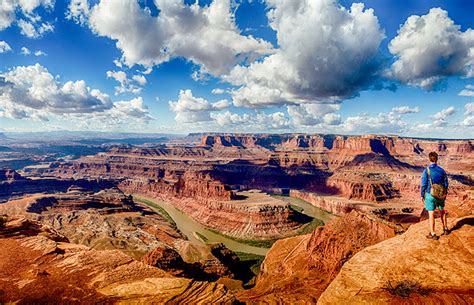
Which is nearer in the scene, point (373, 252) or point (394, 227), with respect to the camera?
point (373, 252)

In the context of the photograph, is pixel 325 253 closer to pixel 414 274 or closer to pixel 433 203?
pixel 433 203

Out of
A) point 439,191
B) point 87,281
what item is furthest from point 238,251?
point 439,191

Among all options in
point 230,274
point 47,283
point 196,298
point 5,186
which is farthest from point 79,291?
point 5,186

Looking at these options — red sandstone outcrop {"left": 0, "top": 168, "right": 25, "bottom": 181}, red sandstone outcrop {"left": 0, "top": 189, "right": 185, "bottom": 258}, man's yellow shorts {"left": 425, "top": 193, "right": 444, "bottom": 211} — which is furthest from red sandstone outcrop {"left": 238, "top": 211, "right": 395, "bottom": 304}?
red sandstone outcrop {"left": 0, "top": 168, "right": 25, "bottom": 181}

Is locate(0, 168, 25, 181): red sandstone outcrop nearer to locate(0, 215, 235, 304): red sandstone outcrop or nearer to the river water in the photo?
the river water

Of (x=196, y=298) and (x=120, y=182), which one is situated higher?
(x=196, y=298)

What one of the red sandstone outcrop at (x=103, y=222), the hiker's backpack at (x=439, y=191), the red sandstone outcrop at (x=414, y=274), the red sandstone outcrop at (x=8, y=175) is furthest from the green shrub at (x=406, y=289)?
the red sandstone outcrop at (x=8, y=175)

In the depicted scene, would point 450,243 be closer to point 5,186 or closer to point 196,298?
point 196,298
